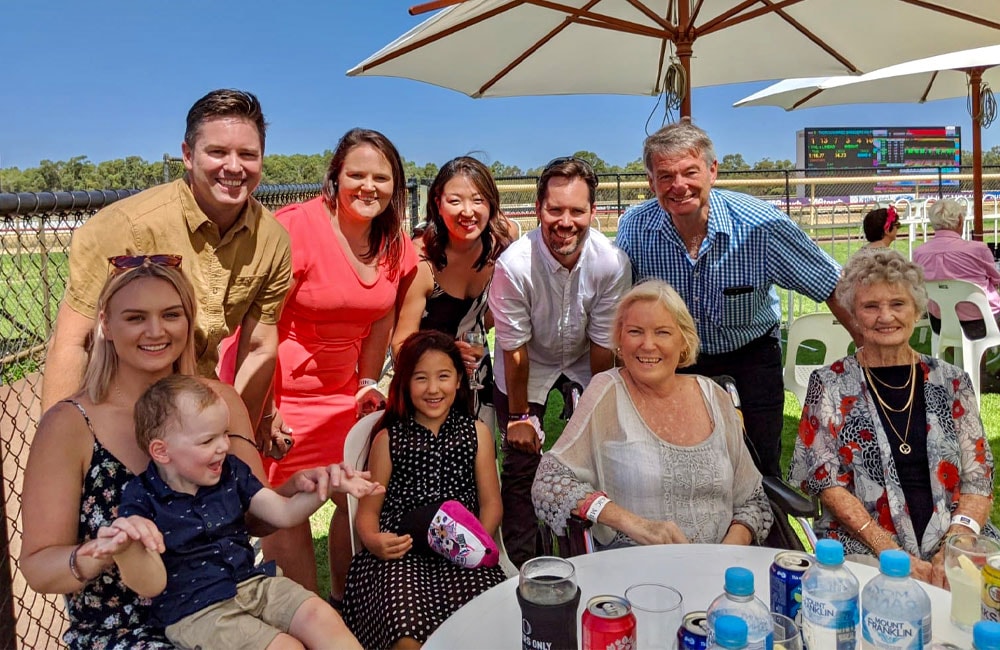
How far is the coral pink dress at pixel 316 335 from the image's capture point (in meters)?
2.95

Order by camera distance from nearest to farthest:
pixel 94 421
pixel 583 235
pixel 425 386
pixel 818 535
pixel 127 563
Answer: pixel 127 563 < pixel 94 421 < pixel 818 535 < pixel 425 386 < pixel 583 235

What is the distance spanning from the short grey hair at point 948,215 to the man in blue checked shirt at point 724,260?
3.73 metres

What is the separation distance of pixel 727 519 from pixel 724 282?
1117 millimetres

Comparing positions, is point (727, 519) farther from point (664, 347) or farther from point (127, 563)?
point (127, 563)

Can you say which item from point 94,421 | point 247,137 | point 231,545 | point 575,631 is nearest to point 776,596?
point 575,631

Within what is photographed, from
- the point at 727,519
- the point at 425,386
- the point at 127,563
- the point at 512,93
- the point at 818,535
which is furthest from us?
the point at 512,93

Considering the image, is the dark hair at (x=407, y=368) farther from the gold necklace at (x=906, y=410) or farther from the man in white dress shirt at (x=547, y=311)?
the gold necklace at (x=906, y=410)

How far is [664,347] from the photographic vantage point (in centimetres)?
238

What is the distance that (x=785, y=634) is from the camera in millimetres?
1200

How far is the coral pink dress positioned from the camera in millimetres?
2951

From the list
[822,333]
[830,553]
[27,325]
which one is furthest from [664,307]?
[27,325]

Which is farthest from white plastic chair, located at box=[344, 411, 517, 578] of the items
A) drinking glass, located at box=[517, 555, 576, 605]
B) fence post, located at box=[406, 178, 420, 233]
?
fence post, located at box=[406, 178, 420, 233]

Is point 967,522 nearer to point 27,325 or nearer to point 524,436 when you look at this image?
point 524,436

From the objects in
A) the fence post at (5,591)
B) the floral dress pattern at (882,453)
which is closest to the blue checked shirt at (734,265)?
the floral dress pattern at (882,453)
